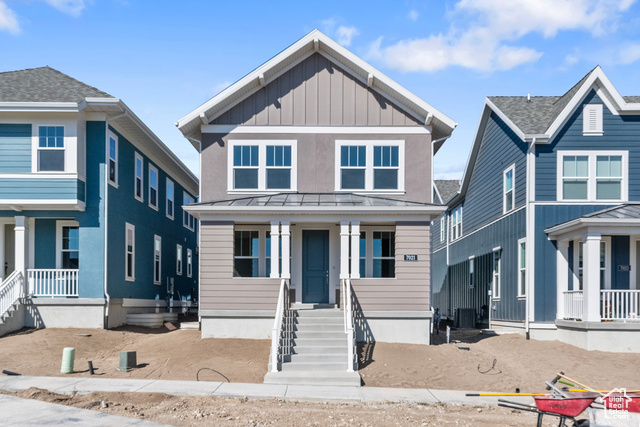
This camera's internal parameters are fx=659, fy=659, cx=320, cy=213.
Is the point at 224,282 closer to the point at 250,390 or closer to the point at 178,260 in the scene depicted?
the point at 250,390

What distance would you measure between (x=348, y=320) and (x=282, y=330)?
1.76 meters

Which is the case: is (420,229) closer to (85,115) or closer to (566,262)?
(566,262)

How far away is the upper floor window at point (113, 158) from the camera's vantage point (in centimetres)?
2066

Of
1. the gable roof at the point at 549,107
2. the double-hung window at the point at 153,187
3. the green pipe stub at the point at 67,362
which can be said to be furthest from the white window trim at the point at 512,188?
the green pipe stub at the point at 67,362

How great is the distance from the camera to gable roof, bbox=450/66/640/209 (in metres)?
20.4

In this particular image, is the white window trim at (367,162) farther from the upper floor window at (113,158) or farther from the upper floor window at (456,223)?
the upper floor window at (456,223)

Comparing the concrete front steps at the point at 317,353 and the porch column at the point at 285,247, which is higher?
the porch column at the point at 285,247

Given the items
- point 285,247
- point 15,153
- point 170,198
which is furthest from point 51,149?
point 170,198

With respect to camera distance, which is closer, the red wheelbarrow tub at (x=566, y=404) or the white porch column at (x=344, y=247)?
the red wheelbarrow tub at (x=566, y=404)

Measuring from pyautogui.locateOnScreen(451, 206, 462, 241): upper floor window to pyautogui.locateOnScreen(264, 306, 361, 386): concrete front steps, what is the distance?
14225 millimetres

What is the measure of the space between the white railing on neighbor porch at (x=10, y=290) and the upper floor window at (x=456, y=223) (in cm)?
1928

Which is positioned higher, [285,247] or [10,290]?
[285,247]

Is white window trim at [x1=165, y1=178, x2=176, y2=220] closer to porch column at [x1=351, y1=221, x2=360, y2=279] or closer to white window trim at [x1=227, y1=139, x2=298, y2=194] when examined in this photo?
white window trim at [x1=227, y1=139, x2=298, y2=194]

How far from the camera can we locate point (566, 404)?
8219 millimetres
